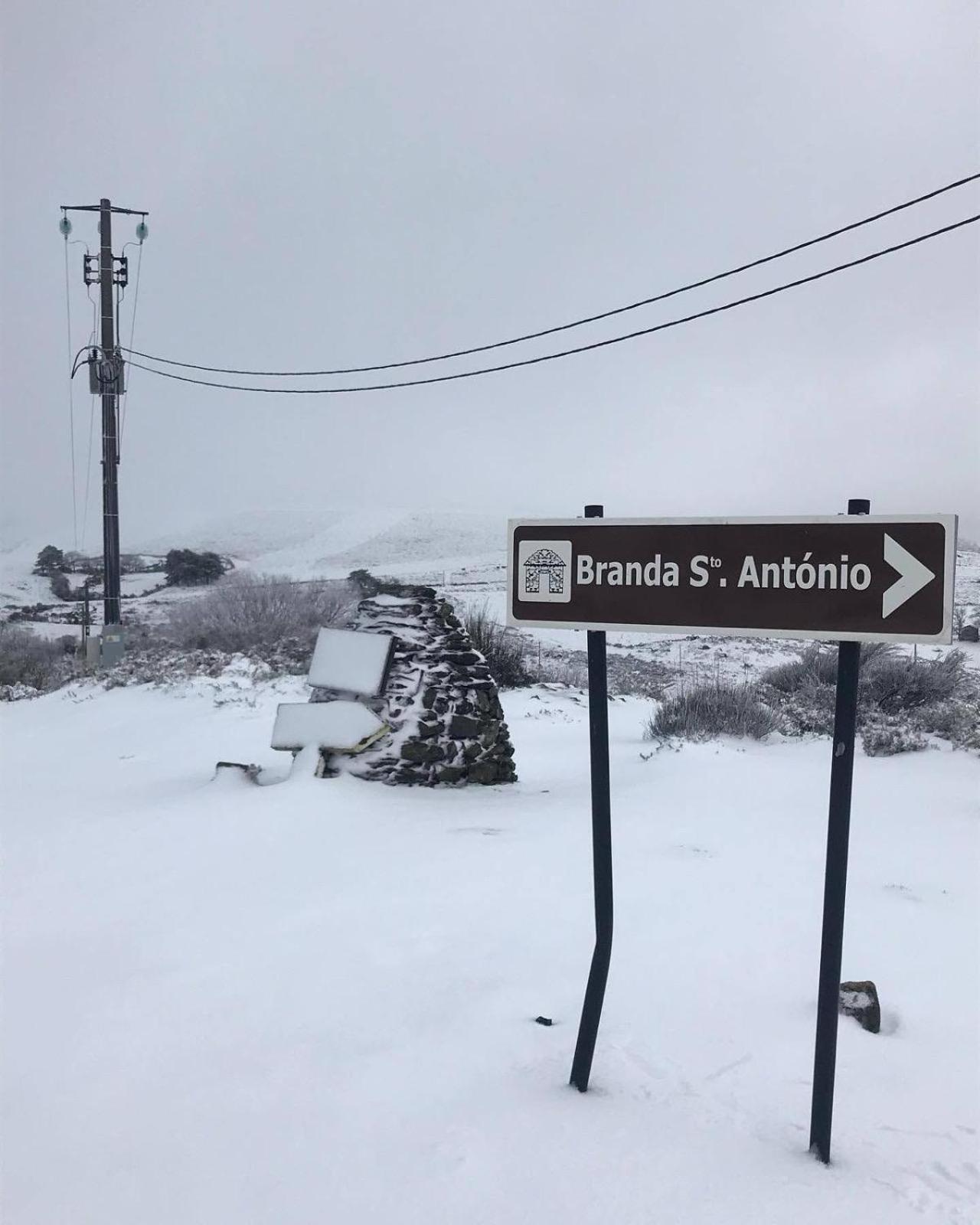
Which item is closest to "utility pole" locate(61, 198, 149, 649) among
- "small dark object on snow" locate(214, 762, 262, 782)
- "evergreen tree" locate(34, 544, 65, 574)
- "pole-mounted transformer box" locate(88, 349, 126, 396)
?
"pole-mounted transformer box" locate(88, 349, 126, 396)

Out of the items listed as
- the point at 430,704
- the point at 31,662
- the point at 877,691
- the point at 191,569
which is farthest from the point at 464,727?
the point at 191,569

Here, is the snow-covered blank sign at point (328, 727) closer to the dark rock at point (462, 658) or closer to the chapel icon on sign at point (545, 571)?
the dark rock at point (462, 658)

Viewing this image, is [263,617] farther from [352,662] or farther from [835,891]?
[835,891]

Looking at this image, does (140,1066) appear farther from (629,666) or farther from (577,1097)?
(629,666)

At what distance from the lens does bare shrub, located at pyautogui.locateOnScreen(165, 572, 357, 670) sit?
18325 mm

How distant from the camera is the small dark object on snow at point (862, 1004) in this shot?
3.06 m

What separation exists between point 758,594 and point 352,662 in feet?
15.5

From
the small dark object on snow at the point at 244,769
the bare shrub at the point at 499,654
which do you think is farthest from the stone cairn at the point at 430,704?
the bare shrub at the point at 499,654

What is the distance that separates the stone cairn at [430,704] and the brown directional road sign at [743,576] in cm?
389

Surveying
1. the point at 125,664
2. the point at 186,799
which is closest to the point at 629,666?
the point at 125,664

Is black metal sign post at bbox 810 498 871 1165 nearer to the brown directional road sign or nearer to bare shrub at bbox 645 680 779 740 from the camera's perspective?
the brown directional road sign

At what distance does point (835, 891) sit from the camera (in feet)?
7.68

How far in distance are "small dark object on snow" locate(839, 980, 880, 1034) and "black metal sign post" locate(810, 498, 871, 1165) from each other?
805mm

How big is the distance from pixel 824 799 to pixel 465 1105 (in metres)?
5.18
